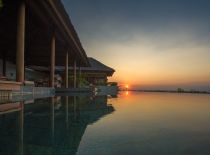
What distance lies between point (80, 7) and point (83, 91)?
749 centimetres

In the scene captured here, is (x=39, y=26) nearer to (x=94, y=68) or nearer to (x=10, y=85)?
(x=10, y=85)

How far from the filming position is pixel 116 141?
340 cm

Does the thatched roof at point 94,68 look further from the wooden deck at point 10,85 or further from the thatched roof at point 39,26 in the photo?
the wooden deck at point 10,85

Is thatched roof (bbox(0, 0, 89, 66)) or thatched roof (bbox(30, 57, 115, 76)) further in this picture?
thatched roof (bbox(30, 57, 115, 76))

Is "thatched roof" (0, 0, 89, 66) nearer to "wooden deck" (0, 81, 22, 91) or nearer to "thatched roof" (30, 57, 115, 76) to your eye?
"wooden deck" (0, 81, 22, 91)

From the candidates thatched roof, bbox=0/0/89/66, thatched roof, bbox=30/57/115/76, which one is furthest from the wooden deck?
thatched roof, bbox=30/57/115/76

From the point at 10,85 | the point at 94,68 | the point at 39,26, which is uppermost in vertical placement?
the point at 39,26

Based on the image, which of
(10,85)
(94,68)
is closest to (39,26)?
(10,85)

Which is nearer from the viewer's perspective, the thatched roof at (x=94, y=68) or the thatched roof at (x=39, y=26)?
the thatched roof at (x=39, y=26)

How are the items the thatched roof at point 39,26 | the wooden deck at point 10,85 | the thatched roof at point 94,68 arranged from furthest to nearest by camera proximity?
the thatched roof at point 94,68 → the thatched roof at point 39,26 → the wooden deck at point 10,85

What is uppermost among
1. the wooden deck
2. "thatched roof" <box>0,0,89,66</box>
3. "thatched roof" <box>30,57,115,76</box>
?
"thatched roof" <box>0,0,89,66</box>

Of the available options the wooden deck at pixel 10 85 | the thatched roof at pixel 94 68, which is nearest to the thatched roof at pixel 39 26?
the wooden deck at pixel 10 85

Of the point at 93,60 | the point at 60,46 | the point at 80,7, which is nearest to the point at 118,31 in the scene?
the point at 80,7

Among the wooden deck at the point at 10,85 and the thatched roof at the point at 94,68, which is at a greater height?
the thatched roof at the point at 94,68
